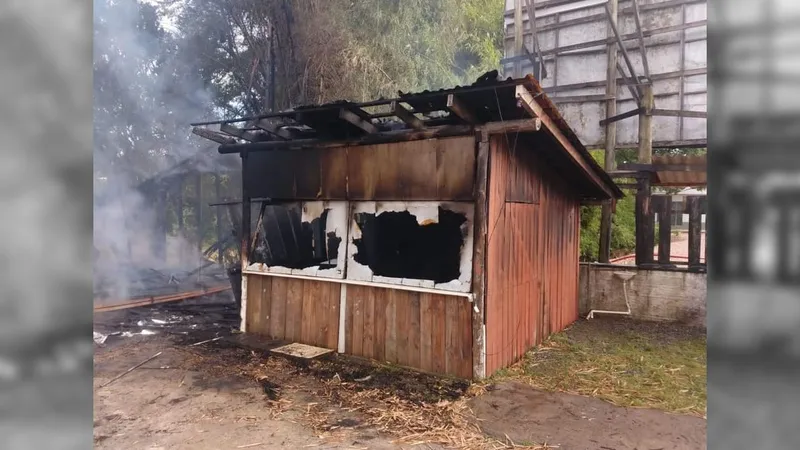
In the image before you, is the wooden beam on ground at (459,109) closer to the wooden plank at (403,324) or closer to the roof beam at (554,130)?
the roof beam at (554,130)

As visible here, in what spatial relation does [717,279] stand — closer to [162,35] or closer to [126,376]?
[126,376]

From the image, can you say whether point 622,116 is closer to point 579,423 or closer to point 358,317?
point 358,317

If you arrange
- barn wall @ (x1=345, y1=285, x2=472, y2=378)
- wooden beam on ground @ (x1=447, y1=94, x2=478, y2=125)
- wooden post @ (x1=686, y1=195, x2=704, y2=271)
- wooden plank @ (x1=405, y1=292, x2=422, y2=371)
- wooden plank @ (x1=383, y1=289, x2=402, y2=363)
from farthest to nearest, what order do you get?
1. wooden post @ (x1=686, y1=195, x2=704, y2=271)
2. wooden plank @ (x1=383, y1=289, x2=402, y2=363)
3. wooden plank @ (x1=405, y1=292, x2=422, y2=371)
4. barn wall @ (x1=345, y1=285, x2=472, y2=378)
5. wooden beam on ground @ (x1=447, y1=94, x2=478, y2=125)

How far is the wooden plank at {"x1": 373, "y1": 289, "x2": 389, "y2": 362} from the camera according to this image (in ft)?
21.1

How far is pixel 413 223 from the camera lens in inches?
247

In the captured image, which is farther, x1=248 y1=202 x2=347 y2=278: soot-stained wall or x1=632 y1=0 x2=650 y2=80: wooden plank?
x1=632 y1=0 x2=650 y2=80: wooden plank

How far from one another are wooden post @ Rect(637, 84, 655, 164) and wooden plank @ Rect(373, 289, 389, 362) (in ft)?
22.9

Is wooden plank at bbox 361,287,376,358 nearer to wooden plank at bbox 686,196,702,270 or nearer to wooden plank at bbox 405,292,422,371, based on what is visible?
wooden plank at bbox 405,292,422,371

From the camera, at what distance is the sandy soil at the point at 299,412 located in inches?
170

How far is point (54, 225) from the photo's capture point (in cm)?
88

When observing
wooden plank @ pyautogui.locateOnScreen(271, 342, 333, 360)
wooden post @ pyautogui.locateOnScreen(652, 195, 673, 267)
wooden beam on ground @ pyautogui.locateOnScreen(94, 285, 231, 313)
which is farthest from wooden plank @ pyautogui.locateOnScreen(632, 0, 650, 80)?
wooden beam on ground @ pyautogui.locateOnScreen(94, 285, 231, 313)

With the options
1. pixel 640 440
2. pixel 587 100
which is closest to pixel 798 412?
pixel 640 440

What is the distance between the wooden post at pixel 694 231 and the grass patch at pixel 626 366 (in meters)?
1.31

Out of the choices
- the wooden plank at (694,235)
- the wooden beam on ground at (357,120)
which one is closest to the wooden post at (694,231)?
the wooden plank at (694,235)
